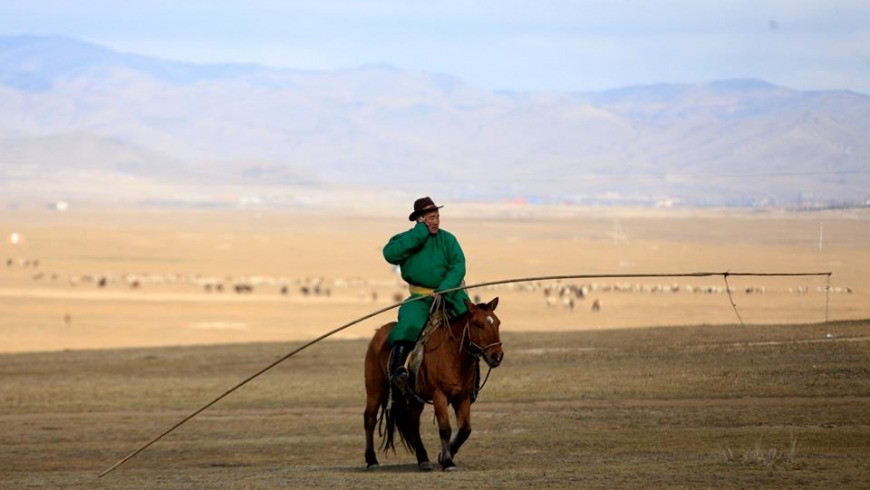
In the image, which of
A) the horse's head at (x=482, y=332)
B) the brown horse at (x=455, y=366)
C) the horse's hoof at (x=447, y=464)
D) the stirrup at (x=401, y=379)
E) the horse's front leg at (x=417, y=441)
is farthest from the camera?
the horse's front leg at (x=417, y=441)

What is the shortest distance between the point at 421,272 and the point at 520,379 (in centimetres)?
1123

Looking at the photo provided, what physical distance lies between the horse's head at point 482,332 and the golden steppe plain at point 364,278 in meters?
12.1

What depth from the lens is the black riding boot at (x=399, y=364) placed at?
541 inches

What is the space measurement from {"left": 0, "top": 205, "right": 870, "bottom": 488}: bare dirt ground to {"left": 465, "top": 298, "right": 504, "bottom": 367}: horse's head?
107cm

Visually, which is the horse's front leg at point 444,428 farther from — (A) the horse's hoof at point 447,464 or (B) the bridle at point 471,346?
(B) the bridle at point 471,346

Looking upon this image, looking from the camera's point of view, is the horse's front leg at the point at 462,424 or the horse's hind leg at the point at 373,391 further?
the horse's hind leg at the point at 373,391

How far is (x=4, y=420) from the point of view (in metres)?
21.9

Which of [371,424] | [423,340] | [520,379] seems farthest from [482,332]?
[520,379]

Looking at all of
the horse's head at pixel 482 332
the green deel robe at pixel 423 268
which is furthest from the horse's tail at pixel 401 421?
the horse's head at pixel 482 332

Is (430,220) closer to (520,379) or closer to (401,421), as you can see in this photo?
(401,421)

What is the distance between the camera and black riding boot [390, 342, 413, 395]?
1374 centimetres

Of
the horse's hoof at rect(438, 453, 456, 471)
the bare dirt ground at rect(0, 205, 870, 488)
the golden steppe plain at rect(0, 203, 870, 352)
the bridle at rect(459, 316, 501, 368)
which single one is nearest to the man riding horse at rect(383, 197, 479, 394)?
the bridle at rect(459, 316, 501, 368)

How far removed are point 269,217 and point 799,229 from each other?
10954 centimetres

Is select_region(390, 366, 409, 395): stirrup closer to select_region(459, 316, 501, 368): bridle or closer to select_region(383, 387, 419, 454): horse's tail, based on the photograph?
select_region(383, 387, 419, 454): horse's tail
